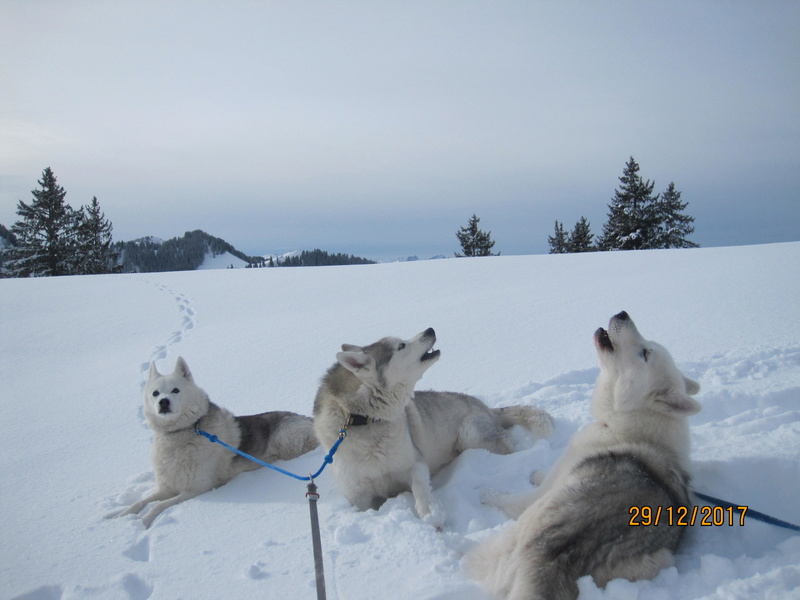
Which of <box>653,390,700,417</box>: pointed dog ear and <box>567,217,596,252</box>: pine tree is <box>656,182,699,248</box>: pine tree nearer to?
<box>567,217,596,252</box>: pine tree

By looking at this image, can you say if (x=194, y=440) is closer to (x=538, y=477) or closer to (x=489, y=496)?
(x=489, y=496)

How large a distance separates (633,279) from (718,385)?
23.0 ft

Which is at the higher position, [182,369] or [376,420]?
[182,369]

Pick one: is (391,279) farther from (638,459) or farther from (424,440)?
(638,459)

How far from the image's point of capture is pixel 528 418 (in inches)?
181

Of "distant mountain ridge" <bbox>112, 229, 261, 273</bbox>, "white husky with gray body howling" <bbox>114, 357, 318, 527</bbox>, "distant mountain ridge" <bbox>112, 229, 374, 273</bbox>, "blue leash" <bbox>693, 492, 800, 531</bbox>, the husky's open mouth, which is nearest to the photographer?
"blue leash" <bbox>693, 492, 800, 531</bbox>

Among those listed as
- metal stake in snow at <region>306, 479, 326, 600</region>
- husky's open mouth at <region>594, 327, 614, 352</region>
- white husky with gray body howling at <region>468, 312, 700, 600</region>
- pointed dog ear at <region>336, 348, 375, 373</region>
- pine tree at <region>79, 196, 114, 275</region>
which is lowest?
metal stake in snow at <region>306, 479, 326, 600</region>

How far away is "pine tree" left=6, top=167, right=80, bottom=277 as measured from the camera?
35.4 meters

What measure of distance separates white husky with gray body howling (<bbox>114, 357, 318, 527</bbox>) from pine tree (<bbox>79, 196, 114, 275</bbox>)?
41.4 m

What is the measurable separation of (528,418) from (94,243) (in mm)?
45700

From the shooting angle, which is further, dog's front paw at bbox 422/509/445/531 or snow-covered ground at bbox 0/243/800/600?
dog's front paw at bbox 422/509/445/531

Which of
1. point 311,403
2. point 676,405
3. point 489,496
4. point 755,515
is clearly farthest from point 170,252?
point 755,515

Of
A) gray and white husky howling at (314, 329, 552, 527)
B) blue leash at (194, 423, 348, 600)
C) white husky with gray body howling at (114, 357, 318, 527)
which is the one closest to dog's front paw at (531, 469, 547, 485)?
gray and white husky howling at (314, 329, 552, 527)
